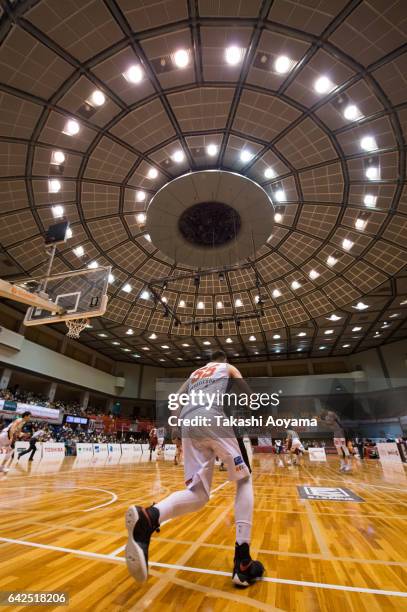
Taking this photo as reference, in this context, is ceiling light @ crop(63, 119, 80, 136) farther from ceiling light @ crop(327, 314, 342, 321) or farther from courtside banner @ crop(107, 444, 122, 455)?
ceiling light @ crop(327, 314, 342, 321)

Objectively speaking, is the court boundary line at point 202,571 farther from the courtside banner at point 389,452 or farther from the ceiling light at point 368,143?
the courtside banner at point 389,452

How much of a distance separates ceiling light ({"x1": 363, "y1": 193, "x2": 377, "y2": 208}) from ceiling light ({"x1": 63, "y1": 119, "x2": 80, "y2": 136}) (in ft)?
43.9

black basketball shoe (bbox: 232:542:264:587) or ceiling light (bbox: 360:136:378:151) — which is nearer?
black basketball shoe (bbox: 232:542:264:587)

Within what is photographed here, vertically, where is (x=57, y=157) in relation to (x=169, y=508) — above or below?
above

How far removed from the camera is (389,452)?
1590 cm

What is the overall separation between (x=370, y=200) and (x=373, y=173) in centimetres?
162

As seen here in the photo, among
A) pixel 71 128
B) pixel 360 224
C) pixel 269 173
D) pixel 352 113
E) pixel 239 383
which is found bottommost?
pixel 239 383

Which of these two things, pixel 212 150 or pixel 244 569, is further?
pixel 212 150

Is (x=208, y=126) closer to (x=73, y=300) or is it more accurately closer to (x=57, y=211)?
(x=57, y=211)

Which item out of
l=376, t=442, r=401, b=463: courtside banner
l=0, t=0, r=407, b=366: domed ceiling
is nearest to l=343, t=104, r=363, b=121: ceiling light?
l=0, t=0, r=407, b=366: domed ceiling

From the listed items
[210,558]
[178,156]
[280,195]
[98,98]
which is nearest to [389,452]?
[280,195]

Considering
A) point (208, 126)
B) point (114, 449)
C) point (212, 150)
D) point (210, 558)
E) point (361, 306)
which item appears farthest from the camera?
point (361, 306)

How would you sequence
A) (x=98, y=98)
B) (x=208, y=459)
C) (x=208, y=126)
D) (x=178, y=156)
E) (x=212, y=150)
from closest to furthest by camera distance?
(x=208, y=459), (x=98, y=98), (x=208, y=126), (x=212, y=150), (x=178, y=156)

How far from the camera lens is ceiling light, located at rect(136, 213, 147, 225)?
16.3m
